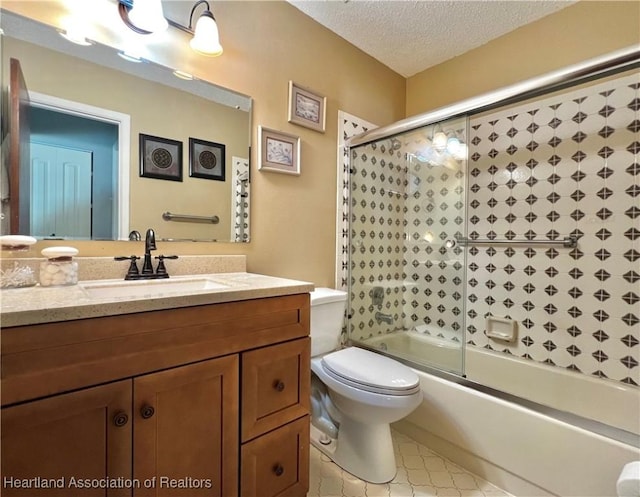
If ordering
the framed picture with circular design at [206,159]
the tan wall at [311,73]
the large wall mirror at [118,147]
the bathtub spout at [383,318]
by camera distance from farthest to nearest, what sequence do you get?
the bathtub spout at [383,318], the tan wall at [311,73], the framed picture with circular design at [206,159], the large wall mirror at [118,147]

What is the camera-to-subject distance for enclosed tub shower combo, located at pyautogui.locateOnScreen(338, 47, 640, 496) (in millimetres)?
1314

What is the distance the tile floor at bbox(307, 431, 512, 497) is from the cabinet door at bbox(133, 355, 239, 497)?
2.10ft

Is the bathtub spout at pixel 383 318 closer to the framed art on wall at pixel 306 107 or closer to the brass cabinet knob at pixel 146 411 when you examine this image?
the framed art on wall at pixel 306 107

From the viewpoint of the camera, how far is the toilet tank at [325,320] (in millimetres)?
1566

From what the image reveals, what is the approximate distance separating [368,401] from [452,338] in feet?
3.08

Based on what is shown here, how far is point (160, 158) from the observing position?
1.32 m

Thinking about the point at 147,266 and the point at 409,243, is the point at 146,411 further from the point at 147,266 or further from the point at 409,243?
the point at 409,243

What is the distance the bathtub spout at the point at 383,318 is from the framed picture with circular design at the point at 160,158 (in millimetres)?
1514

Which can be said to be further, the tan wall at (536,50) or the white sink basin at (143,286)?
the tan wall at (536,50)

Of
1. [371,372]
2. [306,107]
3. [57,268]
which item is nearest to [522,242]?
[371,372]

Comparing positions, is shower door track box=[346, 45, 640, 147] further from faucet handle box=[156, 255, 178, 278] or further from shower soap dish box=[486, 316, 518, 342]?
faucet handle box=[156, 255, 178, 278]

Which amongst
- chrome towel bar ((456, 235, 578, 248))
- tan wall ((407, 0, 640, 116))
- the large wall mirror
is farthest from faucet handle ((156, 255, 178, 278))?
tan wall ((407, 0, 640, 116))

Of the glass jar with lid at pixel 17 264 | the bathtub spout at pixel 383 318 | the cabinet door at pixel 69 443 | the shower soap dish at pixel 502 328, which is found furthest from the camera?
the bathtub spout at pixel 383 318

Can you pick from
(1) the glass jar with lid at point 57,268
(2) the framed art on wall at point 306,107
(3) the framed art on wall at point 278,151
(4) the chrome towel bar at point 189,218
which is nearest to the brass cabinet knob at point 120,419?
(1) the glass jar with lid at point 57,268
